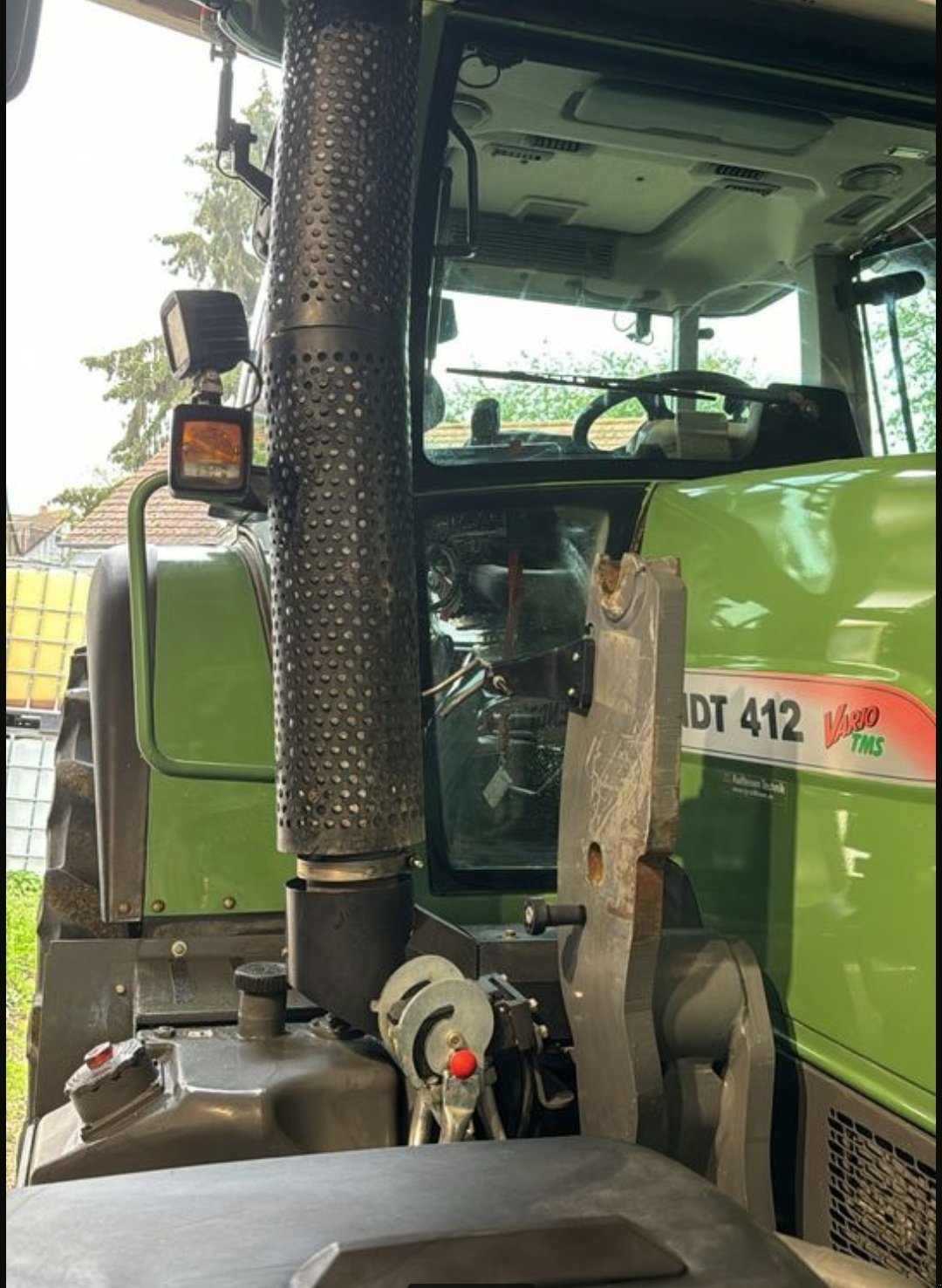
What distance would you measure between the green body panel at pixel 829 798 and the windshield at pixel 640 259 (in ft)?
1.46

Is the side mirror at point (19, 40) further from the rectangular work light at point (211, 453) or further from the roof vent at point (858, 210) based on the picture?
the roof vent at point (858, 210)

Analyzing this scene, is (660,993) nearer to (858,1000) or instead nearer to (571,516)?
(858,1000)

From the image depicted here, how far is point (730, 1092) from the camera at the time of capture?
167cm

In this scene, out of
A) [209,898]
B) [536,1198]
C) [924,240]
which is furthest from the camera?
[924,240]

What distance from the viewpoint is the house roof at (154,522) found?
2.33 m

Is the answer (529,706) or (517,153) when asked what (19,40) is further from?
(529,706)

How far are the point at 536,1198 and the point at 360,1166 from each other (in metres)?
0.19

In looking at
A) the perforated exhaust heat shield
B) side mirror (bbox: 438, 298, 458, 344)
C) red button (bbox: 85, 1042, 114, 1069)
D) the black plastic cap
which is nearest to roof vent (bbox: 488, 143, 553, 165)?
side mirror (bbox: 438, 298, 458, 344)

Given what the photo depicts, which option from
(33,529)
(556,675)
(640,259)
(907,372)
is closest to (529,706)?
(556,675)

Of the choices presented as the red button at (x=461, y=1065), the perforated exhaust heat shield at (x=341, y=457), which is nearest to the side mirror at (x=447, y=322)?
the perforated exhaust heat shield at (x=341, y=457)

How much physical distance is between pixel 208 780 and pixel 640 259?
1.31 metres

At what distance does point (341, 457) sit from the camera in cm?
172

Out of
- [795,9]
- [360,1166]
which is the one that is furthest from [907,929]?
[795,9]

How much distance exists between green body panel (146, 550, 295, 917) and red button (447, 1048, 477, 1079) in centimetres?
68
